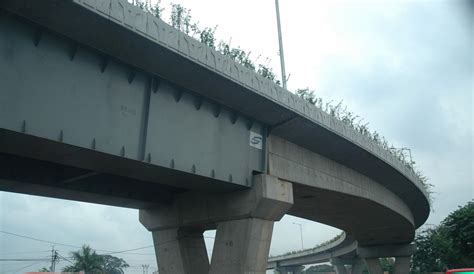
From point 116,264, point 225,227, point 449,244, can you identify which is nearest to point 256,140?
point 225,227

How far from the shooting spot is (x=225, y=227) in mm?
17578

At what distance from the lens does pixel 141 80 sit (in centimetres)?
1374

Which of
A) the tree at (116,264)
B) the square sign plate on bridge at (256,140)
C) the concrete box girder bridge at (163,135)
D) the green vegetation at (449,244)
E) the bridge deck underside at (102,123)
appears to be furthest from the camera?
the tree at (116,264)

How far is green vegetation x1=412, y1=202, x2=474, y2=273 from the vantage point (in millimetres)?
37181

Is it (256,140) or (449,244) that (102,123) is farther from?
(449,244)

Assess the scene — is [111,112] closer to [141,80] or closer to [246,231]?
[141,80]

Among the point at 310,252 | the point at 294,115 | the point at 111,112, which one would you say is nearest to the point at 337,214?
the point at 294,115

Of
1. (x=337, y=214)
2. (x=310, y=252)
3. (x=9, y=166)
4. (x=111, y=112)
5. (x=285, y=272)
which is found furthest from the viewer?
(x=285, y=272)

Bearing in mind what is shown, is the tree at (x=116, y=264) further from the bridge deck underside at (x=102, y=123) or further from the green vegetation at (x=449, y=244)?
the bridge deck underside at (x=102, y=123)

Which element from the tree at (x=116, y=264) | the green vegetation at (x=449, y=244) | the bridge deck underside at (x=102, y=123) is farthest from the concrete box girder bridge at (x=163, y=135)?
the tree at (x=116, y=264)

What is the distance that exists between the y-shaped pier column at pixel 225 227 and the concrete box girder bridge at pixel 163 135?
0.16 feet

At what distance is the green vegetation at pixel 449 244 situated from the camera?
37.2 metres

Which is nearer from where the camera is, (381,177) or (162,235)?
(162,235)

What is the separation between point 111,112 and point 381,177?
741 inches
